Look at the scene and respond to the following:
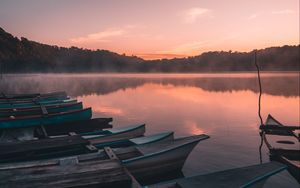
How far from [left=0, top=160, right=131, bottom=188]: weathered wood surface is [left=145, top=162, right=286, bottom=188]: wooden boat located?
4.08 feet

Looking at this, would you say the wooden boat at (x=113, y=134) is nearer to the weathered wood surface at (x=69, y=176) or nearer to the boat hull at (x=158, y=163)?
the boat hull at (x=158, y=163)

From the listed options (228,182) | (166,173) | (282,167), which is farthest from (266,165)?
(166,173)

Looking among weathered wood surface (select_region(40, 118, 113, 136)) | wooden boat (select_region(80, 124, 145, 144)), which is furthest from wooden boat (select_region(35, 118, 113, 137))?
wooden boat (select_region(80, 124, 145, 144))

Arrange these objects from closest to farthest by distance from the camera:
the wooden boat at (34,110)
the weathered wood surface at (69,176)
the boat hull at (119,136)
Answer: the weathered wood surface at (69,176) → the boat hull at (119,136) → the wooden boat at (34,110)

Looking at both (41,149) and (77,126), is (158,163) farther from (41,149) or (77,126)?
(77,126)

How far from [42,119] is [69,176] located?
Result: 14.5 metres

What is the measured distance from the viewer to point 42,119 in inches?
883

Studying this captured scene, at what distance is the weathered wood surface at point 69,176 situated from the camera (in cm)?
858

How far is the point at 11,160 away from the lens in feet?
42.8

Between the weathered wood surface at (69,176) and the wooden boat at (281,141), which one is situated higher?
the weathered wood surface at (69,176)

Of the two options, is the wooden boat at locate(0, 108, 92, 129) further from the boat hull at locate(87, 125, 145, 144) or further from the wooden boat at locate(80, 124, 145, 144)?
the boat hull at locate(87, 125, 145, 144)

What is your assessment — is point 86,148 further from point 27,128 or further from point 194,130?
point 194,130

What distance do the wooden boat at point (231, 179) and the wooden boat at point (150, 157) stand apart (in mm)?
2592

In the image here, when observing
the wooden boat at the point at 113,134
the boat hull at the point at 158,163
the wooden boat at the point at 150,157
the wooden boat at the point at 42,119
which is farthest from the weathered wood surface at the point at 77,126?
the boat hull at the point at 158,163
